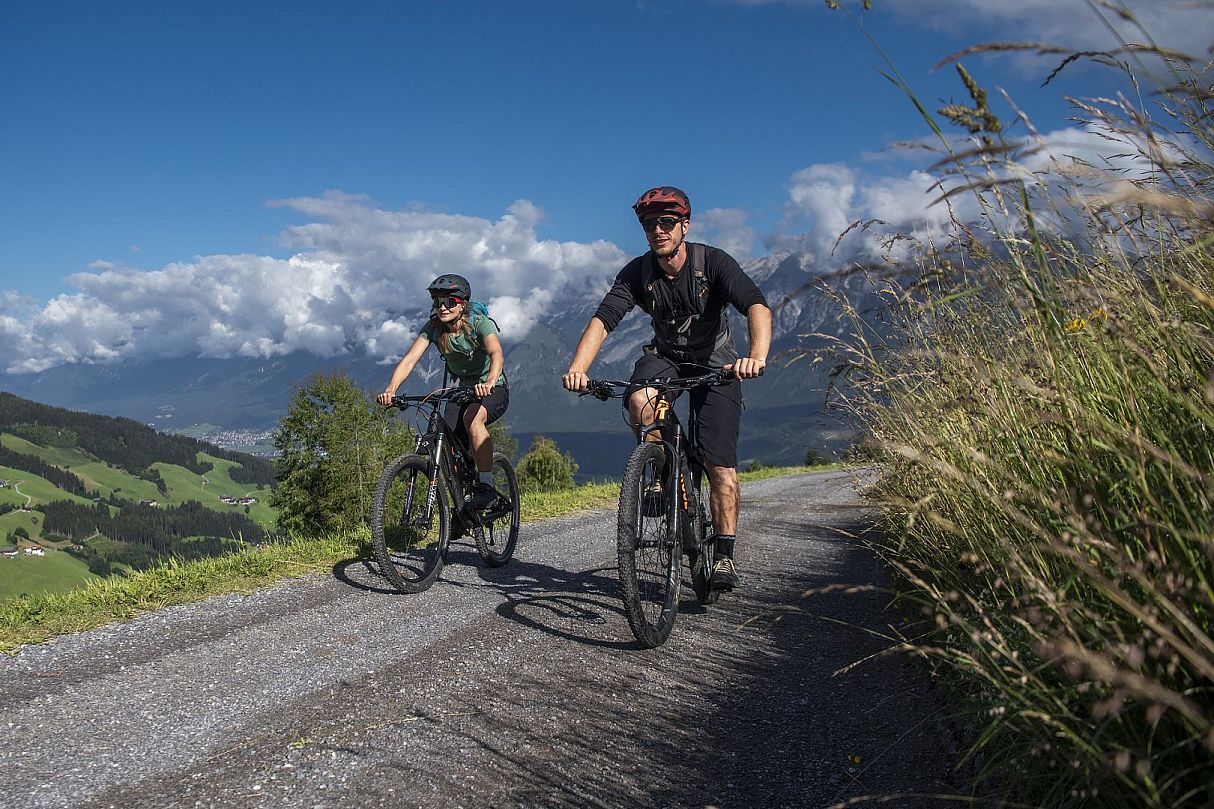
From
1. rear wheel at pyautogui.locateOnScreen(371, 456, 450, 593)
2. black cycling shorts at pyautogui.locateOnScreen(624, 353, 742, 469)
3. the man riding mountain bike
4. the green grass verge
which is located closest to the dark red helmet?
the man riding mountain bike

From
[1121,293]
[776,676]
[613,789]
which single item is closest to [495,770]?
[613,789]

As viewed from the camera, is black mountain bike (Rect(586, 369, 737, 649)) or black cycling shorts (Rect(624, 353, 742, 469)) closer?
black mountain bike (Rect(586, 369, 737, 649))

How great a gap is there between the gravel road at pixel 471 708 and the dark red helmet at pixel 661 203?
267cm

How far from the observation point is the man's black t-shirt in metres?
5.41

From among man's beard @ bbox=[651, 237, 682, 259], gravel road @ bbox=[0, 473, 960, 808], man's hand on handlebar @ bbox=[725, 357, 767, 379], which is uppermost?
man's beard @ bbox=[651, 237, 682, 259]

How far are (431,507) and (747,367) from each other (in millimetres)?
3282

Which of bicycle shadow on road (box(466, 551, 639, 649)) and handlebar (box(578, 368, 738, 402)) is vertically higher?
handlebar (box(578, 368, 738, 402))

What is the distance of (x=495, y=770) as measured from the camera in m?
2.91

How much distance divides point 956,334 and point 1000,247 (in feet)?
3.96

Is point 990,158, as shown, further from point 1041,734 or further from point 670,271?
point 670,271

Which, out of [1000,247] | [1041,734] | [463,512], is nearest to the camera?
[1041,734]

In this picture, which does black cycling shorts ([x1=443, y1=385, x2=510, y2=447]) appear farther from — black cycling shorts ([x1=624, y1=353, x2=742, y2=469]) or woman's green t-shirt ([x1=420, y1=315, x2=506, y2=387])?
black cycling shorts ([x1=624, y1=353, x2=742, y2=469])

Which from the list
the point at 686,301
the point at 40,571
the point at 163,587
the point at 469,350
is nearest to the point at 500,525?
the point at 469,350

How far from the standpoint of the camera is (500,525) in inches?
321
